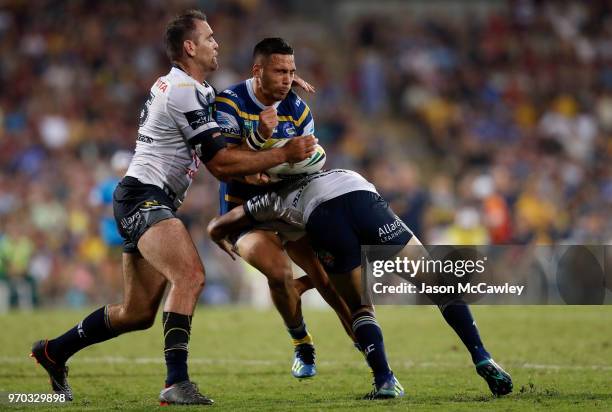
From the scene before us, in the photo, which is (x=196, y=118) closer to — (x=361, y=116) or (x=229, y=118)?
(x=229, y=118)

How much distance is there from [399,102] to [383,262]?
54.6ft

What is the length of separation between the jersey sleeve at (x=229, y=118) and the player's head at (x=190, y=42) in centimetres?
28

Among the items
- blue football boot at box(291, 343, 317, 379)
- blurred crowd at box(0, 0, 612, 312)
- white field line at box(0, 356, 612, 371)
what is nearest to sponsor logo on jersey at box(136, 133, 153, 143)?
blue football boot at box(291, 343, 317, 379)

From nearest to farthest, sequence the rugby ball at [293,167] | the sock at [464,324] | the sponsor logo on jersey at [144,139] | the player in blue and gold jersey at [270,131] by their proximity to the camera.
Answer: the sock at [464,324]
the sponsor logo on jersey at [144,139]
the rugby ball at [293,167]
the player in blue and gold jersey at [270,131]

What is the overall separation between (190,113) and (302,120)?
3.57 ft

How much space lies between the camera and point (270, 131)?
7.38 meters

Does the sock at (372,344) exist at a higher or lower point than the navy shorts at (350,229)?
lower

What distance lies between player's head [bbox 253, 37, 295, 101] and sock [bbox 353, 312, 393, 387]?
1751 millimetres


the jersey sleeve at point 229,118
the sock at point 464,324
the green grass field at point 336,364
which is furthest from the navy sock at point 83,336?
the sock at point 464,324

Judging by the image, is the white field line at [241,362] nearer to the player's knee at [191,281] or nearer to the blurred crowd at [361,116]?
the player's knee at [191,281]

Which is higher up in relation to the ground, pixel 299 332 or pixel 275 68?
pixel 275 68

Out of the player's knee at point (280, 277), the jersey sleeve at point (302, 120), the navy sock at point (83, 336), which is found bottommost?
the navy sock at point (83, 336)

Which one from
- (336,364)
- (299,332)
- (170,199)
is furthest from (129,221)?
(336,364)

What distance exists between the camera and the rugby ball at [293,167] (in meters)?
7.53
